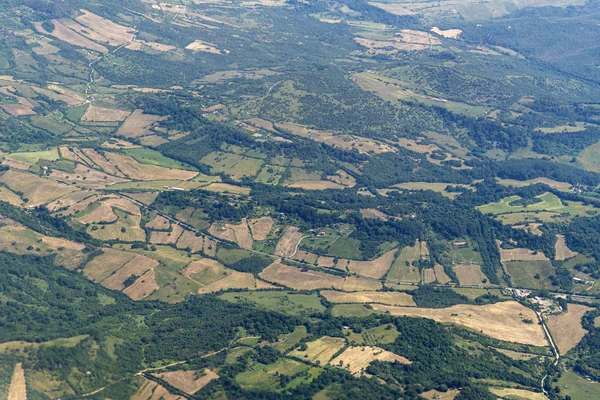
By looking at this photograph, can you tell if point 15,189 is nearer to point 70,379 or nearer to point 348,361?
point 70,379

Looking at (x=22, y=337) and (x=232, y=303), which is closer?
(x=22, y=337)

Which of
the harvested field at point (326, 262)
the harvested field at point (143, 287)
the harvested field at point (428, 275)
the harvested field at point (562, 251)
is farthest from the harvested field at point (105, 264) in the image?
the harvested field at point (562, 251)

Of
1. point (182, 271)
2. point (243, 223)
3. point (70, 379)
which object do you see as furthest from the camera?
point (243, 223)

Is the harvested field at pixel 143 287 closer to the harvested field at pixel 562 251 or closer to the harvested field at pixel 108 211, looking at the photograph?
the harvested field at pixel 108 211

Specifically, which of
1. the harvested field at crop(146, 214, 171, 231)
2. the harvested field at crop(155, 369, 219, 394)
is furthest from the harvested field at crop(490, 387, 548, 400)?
the harvested field at crop(146, 214, 171, 231)

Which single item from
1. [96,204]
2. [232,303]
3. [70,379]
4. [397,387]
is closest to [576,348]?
[397,387]

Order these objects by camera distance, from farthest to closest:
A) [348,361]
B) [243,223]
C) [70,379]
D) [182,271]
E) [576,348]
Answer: [243,223]
[182,271]
[576,348]
[348,361]
[70,379]
